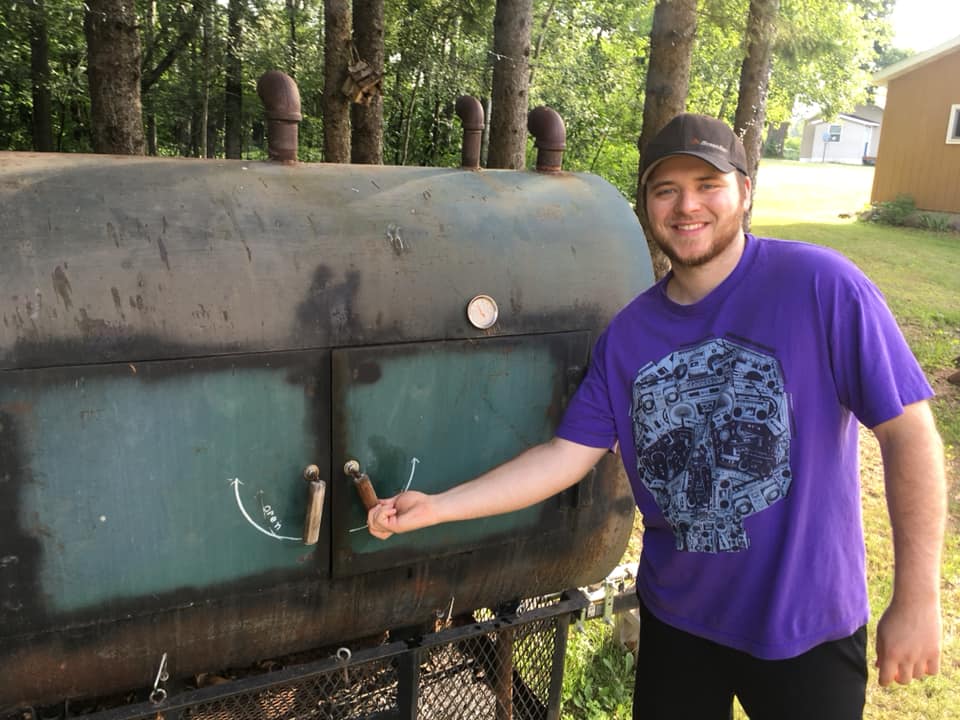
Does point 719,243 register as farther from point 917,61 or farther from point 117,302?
point 917,61

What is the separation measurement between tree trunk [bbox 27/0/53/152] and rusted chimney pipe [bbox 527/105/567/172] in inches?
364

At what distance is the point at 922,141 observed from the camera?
17734 millimetres

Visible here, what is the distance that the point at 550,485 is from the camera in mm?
1723

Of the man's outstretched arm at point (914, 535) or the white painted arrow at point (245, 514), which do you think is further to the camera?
the white painted arrow at point (245, 514)

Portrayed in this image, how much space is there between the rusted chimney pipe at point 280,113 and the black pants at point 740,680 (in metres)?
1.34

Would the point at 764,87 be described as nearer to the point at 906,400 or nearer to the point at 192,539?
the point at 906,400

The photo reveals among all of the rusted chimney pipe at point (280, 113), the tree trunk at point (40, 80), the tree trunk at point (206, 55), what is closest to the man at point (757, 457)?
the rusted chimney pipe at point (280, 113)

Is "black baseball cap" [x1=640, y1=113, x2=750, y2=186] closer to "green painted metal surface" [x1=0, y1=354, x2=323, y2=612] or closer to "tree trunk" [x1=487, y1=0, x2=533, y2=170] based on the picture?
"green painted metal surface" [x1=0, y1=354, x2=323, y2=612]

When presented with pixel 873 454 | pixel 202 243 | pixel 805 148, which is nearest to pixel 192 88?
pixel 873 454

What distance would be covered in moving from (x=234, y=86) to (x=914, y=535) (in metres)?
13.3

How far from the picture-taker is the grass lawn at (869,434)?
279 cm

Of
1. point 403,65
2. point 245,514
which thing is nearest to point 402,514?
point 245,514

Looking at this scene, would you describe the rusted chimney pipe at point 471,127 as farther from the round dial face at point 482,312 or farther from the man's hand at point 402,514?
the man's hand at point 402,514

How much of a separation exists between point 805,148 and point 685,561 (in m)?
57.3
